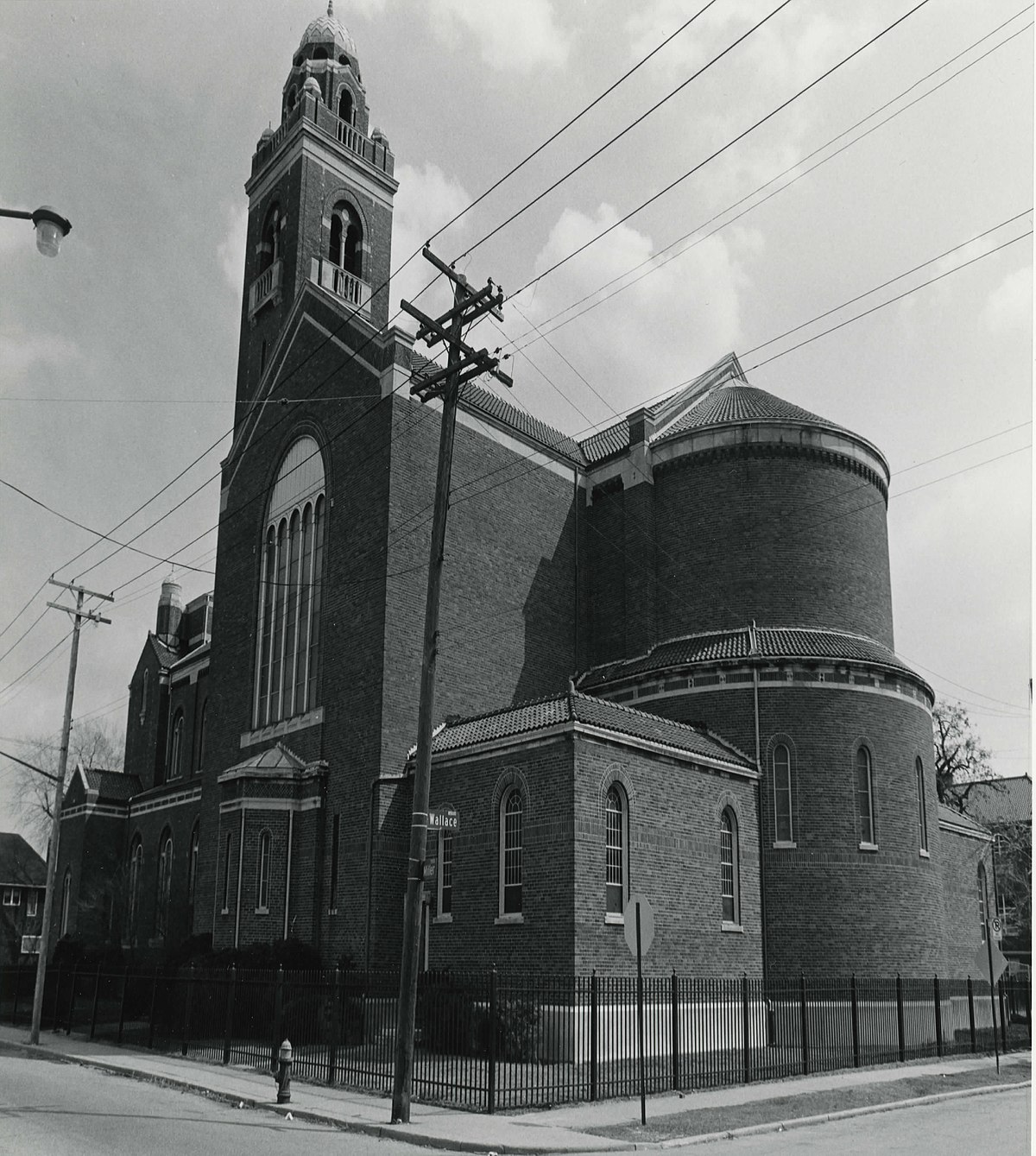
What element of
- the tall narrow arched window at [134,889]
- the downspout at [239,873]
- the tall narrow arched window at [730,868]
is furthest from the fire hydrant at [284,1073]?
the tall narrow arched window at [134,889]

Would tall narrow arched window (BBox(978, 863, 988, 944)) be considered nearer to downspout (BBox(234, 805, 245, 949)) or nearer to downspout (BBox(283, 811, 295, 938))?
downspout (BBox(283, 811, 295, 938))

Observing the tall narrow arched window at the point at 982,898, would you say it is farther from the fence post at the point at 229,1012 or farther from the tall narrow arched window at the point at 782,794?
the fence post at the point at 229,1012

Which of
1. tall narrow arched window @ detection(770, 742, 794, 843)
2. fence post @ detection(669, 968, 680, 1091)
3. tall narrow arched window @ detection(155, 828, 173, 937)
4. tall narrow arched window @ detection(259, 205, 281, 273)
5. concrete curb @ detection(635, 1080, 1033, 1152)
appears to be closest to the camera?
concrete curb @ detection(635, 1080, 1033, 1152)

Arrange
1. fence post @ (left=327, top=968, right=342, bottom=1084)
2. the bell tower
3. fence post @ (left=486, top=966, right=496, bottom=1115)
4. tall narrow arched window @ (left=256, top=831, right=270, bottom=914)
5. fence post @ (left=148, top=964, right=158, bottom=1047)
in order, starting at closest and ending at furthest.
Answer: fence post @ (left=486, top=966, right=496, bottom=1115), fence post @ (left=327, top=968, right=342, bottom=1084), fence post @ (left=148, top=964, right=158, bottom=1047), tall narrow arched window @ (left=256, top=831, right=270, bottom=914), the bell tower

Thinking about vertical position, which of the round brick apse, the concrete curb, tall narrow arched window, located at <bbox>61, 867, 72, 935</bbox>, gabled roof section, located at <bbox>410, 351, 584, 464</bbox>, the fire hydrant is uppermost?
gabled roof section, located at <bbox>410, 351, 584, 464</bbox>

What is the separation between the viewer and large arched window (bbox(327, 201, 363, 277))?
128 ft

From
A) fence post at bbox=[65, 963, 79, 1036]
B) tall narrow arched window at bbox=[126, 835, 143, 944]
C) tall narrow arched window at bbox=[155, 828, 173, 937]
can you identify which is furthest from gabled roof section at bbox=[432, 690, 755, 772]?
tall narrow arched window at bbox=[126, 835, 143, 944]

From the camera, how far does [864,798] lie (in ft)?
92.8

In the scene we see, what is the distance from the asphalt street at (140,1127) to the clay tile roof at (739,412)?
928 inches

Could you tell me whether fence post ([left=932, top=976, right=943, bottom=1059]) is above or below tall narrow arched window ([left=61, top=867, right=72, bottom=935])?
below

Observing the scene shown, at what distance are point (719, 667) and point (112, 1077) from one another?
16.3m

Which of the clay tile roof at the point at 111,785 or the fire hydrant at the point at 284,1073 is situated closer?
the fire hydrant at the point at 284,1073

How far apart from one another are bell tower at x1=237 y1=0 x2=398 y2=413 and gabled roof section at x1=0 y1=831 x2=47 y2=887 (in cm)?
5216

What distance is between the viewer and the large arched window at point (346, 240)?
128 ft
